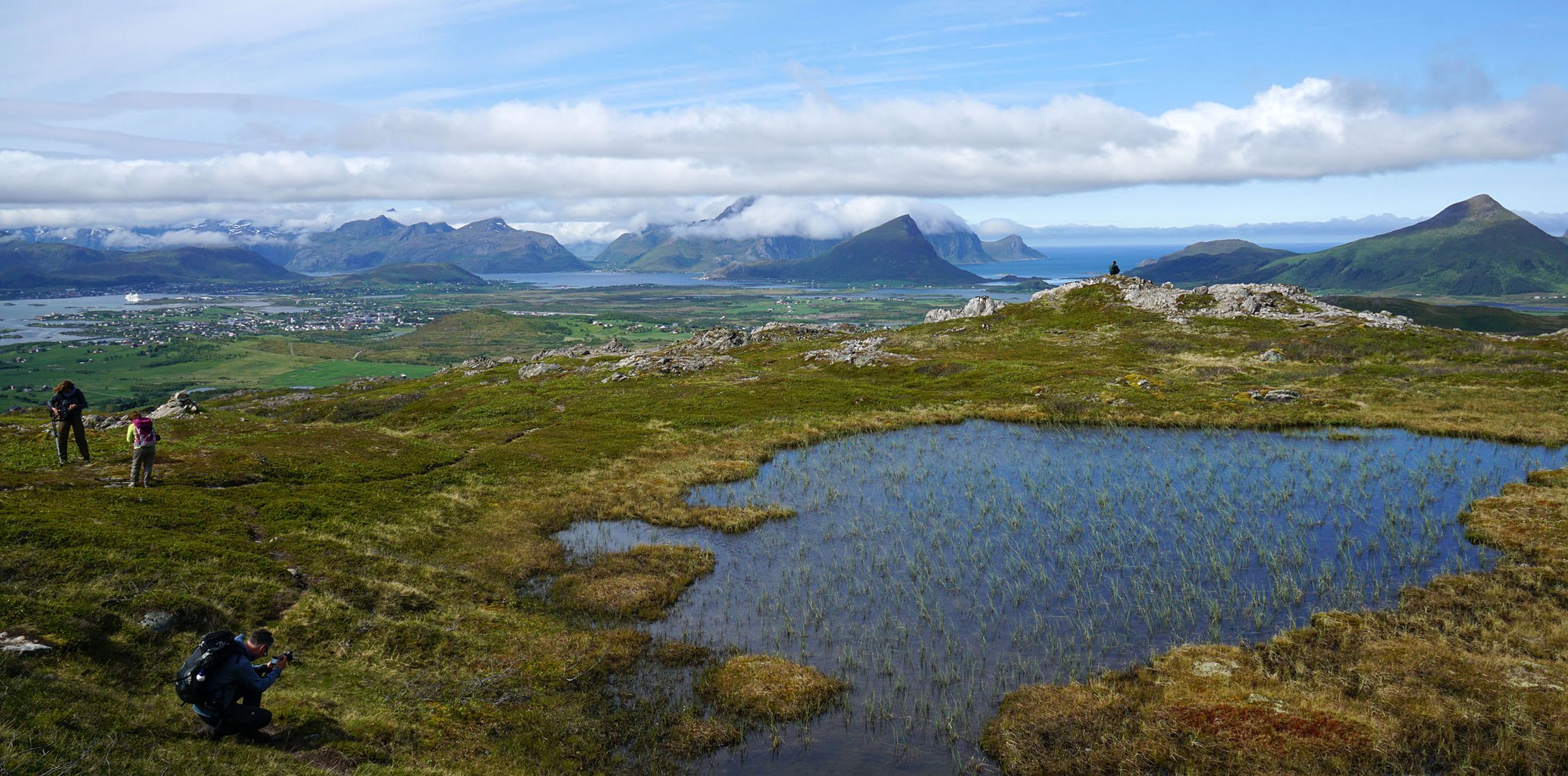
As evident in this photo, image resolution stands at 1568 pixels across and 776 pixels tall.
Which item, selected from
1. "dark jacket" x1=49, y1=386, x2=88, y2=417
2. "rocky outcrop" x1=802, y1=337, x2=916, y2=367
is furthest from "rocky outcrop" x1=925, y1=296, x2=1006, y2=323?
"dark jacket" x1=49, y1=386, x2=88, y2=417

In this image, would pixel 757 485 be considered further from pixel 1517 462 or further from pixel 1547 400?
pixel 1547 400

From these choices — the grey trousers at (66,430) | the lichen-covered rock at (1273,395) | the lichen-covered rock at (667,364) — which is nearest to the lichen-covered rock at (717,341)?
the lichen-covered rock at (667,364)

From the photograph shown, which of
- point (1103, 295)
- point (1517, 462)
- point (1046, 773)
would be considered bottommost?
point (1046, 773)

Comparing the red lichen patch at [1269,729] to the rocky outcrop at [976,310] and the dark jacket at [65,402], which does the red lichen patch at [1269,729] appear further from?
the rocky outcrop at [976,310]

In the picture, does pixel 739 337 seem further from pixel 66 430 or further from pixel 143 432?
pixel 143 432

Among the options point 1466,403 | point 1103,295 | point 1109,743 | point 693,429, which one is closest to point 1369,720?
point 1109,743

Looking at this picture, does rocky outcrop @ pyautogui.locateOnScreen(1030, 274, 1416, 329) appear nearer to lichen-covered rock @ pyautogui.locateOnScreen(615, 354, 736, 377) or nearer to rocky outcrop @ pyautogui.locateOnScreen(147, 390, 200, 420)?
lichen-covered rock @ pyautogui.locateOnScreen(615, 354, 736, 377)
